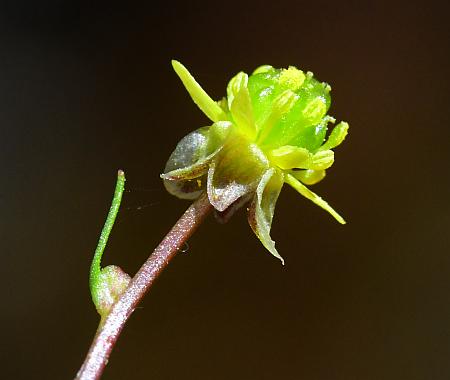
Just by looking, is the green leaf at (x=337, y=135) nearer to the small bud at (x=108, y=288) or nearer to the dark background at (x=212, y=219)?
the small bud at (x=108, y=288)

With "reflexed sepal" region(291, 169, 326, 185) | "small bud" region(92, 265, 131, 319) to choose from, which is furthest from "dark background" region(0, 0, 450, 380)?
A: "small bud" region(92, 265, 131, 319)

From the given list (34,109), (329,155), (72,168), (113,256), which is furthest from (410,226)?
(329,155)

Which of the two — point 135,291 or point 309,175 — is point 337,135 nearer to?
point 309,175

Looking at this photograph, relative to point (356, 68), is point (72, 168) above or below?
above

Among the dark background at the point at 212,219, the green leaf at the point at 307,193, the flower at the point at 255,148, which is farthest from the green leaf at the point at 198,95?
the dark background at the point at 212,219

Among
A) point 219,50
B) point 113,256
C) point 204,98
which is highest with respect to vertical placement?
point 219,50

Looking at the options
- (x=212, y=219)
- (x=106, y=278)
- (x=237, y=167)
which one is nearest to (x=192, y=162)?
(x=237, y=167)

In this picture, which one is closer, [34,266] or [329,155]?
[329,155]

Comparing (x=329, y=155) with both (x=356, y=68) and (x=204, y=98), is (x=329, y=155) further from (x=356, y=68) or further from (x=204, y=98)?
(x=356, y=68)
